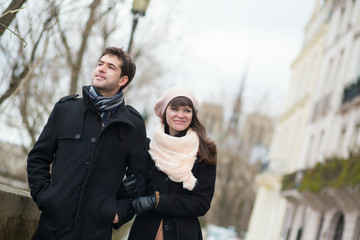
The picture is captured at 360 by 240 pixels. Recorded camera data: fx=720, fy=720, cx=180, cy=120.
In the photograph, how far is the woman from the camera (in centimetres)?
521

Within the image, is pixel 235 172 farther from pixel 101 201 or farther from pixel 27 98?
pixel 101 201

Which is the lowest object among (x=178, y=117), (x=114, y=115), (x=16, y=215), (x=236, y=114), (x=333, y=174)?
(x=16, y=215)

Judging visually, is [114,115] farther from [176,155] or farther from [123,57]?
[176,155]

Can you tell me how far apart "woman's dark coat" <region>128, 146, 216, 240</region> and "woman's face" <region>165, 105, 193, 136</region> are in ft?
0.97

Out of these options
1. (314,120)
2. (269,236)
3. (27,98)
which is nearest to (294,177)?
(314,120)

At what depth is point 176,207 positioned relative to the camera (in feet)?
17.1

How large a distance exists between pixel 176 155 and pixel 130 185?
0.45m

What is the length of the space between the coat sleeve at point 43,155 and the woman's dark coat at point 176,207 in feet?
2.62

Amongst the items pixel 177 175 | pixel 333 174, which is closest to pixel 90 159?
pixel 177 175

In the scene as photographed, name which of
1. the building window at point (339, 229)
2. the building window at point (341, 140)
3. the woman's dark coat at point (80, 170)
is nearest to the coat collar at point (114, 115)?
the woman's dark coat at point (80, 170)

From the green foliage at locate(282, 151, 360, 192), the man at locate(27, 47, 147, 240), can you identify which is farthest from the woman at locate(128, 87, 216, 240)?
the green foliage at locate(282, 151, 360, 192)

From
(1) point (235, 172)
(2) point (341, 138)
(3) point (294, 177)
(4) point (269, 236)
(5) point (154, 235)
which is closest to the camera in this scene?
(5) point (154, 235)

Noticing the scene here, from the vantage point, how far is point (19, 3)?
6.73 meters

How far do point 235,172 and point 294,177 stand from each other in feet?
89.4
